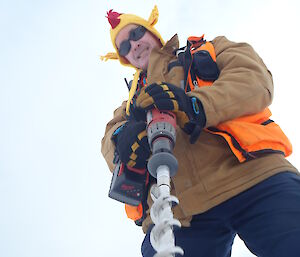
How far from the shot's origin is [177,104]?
1.80 metres

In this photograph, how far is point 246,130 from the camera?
1.95 meters

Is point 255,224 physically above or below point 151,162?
below

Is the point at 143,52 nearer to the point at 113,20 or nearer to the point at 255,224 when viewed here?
the point at 113,20

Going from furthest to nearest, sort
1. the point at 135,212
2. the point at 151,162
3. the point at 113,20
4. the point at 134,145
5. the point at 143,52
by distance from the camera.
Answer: the point at 113,20, the point at 143,52, the point at 135,212, the point at 134,145, the point at 151,162

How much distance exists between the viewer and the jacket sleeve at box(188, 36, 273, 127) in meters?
1.94

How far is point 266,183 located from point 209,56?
910 millimetres

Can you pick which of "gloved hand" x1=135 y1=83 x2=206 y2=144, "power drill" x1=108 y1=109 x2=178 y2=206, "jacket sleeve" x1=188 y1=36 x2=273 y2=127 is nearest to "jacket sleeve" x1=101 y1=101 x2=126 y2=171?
"power drill" x1=108 y1=109 x2=178 y2=206

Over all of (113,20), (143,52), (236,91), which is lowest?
(236,91)

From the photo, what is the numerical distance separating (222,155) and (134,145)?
1.67ft

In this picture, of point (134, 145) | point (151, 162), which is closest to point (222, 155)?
point (134, 145)

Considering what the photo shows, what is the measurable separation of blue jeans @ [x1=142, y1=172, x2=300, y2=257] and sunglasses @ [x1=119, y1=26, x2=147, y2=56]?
154 cm

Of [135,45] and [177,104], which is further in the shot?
[135,45]

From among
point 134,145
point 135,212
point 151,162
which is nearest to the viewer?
point 151,162

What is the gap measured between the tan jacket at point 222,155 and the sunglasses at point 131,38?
3.25ft
